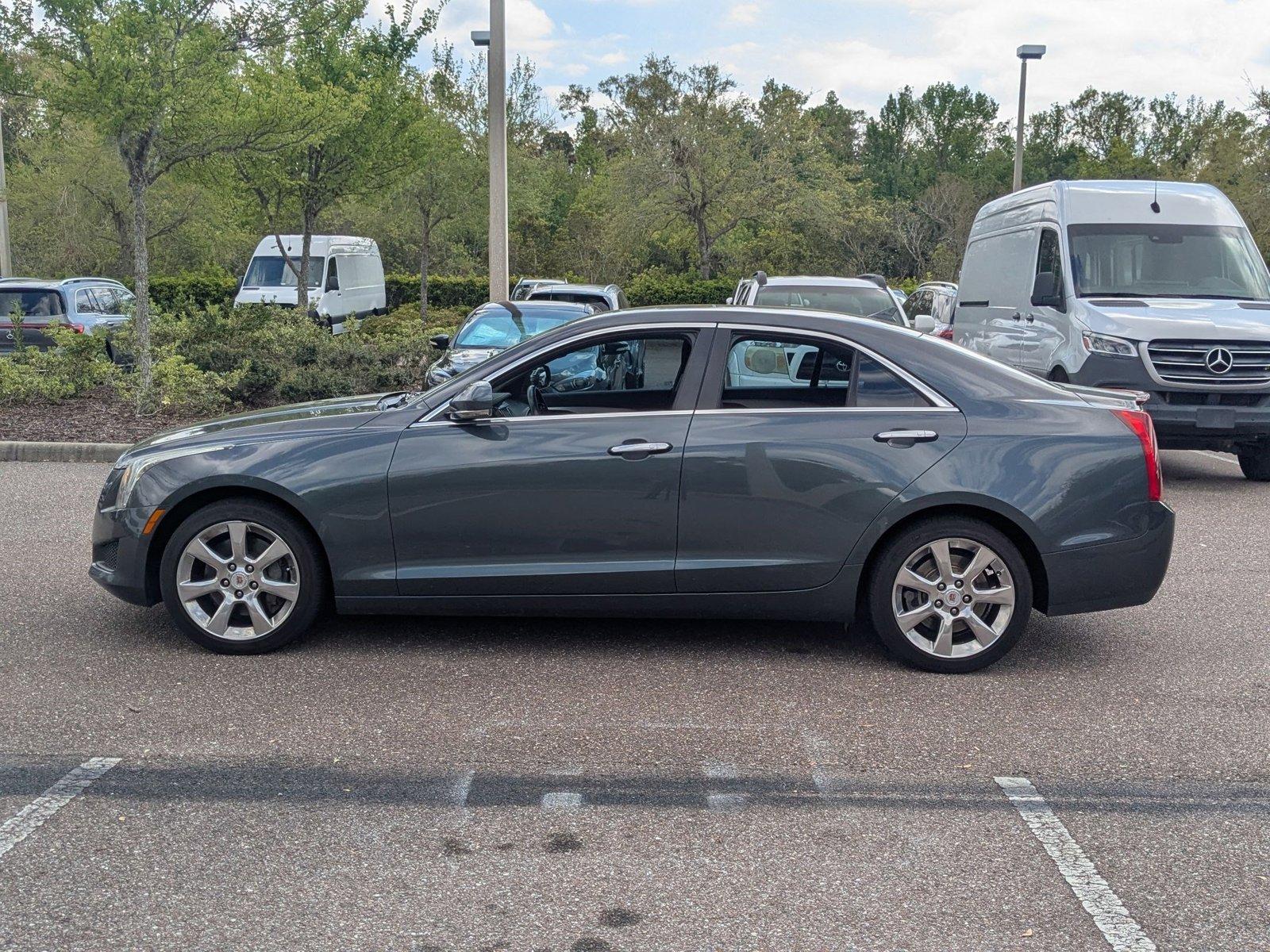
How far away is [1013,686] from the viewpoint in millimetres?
5656

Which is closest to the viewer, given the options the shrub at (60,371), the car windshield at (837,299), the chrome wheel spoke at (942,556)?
the chrome wheel spoke at (942,556)

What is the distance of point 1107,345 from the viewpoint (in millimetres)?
11273

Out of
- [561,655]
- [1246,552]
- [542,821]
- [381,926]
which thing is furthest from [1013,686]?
[1246,552]

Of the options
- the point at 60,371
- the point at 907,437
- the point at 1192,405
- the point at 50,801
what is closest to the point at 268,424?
the point at 50,801

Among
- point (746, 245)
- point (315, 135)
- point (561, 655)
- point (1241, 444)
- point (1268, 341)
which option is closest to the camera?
point (561, 655)

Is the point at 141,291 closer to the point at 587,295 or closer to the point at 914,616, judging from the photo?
the point at 587,295

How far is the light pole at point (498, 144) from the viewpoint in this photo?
16.2m

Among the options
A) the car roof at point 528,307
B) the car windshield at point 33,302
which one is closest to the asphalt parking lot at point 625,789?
the car roof at point 528,307

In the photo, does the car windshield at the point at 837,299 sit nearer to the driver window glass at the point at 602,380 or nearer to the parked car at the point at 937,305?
the parked car at the point at 937,305

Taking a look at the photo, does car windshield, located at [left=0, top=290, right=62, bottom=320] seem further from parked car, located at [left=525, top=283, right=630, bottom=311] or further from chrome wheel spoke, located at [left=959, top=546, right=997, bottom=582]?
chrome wheel spoke, located at [left=959, top=546, right=997, bottom=582]

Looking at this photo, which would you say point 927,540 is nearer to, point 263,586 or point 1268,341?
point 263,586

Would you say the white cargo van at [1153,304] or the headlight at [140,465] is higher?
the white cargo van at [1153,304]

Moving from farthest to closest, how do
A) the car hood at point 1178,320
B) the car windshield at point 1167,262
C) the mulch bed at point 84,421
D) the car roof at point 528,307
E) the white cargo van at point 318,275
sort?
the white cargo van at point 318,275 → the car roof at point 528,307 → the mulch bed at point 84,421 → the car windshield at point 1167,262 → the car hood at point 1178,320

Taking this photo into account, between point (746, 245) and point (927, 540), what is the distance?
39735 mm
